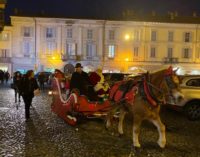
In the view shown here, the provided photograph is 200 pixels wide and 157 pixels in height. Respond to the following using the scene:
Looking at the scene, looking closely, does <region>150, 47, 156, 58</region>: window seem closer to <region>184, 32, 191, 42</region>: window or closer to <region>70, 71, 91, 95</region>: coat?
<region>184, 32, 191, 42</region>: window

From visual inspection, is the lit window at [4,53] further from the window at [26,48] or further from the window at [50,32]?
the window at [50,32]

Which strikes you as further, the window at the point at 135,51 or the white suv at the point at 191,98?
the window at the point at 135,51

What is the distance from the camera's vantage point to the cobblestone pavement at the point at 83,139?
334 inches

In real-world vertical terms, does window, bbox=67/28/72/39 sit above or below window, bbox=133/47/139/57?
above

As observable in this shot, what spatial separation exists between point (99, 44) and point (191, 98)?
50.2 metres

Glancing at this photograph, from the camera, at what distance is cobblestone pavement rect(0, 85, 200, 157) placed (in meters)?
8.48

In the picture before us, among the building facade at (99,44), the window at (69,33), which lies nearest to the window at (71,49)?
the building facade at (99,44)

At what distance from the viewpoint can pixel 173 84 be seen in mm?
8305

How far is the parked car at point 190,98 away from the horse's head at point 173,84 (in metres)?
5.43

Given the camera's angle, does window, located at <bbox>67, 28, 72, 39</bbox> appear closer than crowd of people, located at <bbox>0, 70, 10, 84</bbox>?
No

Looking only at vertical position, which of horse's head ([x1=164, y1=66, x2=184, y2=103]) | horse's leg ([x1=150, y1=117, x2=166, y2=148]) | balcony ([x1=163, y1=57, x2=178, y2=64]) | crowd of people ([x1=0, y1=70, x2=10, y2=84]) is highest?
balcony ([x1=163, y1=57, x2=178, y2=64])

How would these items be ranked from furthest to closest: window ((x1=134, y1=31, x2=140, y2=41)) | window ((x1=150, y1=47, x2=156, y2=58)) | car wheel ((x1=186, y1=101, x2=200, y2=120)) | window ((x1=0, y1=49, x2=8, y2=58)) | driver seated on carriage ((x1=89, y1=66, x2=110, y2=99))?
1. window ((x1=150, y1=47, x2=156, y2=58))
2. window ((x1=134, y1=31, x2=140, y2=41))
3. window ((x1=0, y1=49, x2=8, y2=58))
4. car wheel ((x1=186, y1=101, x2=200, y2=120))
5. driver seated on carriage ((x1=89, y1=66, x2=110, y2=99))

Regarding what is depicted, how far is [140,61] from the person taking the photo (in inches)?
2522

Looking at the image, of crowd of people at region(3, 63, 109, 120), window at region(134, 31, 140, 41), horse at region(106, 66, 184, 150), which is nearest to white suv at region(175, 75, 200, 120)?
crowd of people at region(3, 63, 109, 120)
